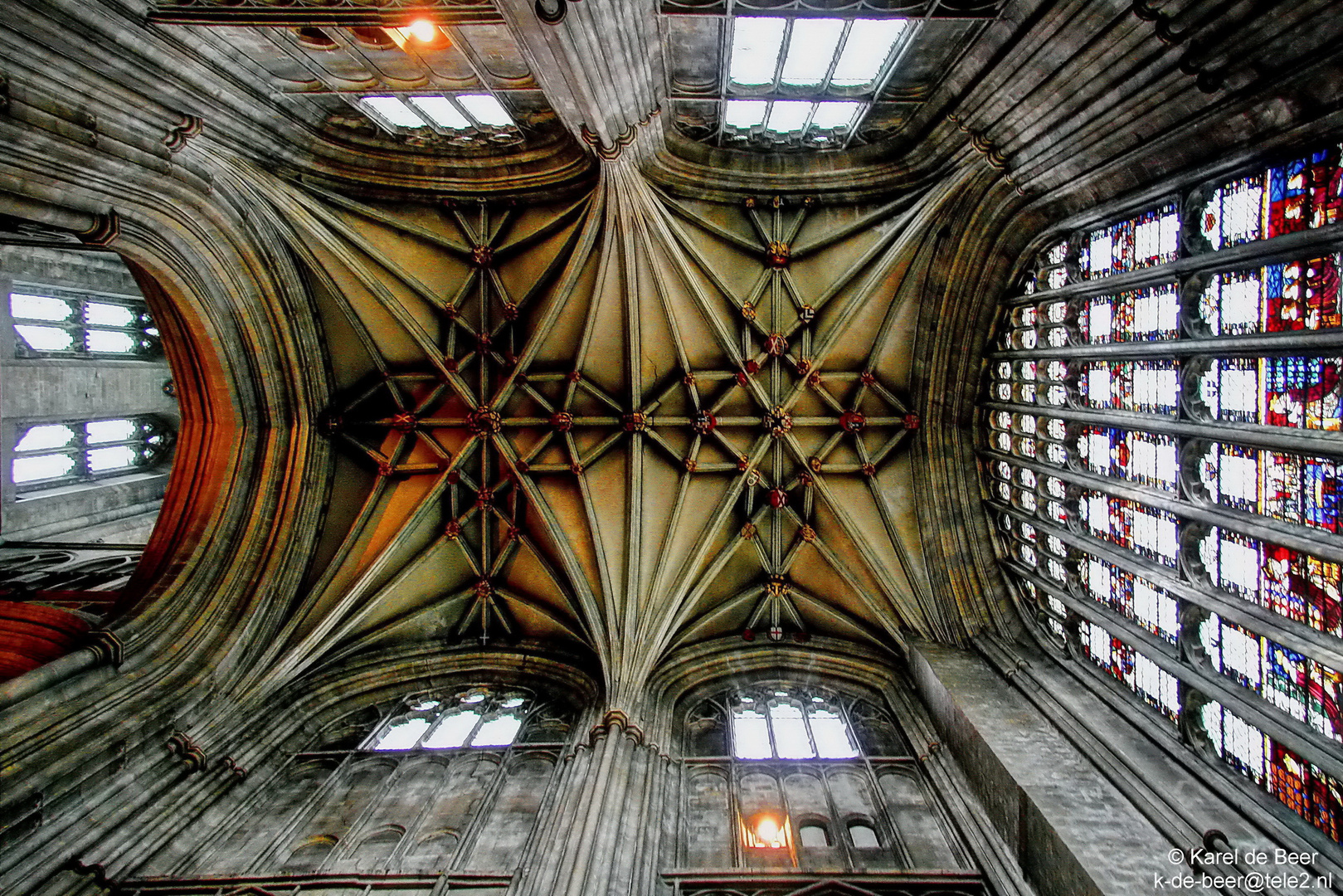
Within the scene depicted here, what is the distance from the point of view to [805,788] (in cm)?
1027

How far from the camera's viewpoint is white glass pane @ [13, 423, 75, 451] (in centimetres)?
1392

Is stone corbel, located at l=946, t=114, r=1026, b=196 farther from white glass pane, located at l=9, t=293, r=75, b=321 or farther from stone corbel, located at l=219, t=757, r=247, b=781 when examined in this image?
white glass pane, located at l=9, t=293, r=75, b=321

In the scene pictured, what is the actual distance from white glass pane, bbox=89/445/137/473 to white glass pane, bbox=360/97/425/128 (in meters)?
10.8

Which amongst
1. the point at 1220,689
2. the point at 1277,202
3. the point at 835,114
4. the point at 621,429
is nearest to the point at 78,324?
the point at 621,429

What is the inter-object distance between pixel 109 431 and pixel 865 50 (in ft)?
56.0

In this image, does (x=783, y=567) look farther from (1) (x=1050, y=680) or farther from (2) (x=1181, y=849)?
(2) (x=1181, y=849)

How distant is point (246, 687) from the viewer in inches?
432

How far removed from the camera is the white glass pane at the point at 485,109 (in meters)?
10.5

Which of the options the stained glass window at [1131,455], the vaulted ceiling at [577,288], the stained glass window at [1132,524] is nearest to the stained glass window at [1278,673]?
the stained glass window at [1132,524]

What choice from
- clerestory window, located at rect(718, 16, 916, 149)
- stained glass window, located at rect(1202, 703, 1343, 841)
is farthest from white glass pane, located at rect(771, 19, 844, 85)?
stained glass window, located at rect(1202, 703, 1343, 841)

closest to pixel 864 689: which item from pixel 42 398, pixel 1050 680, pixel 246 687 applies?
pixel 1050 680

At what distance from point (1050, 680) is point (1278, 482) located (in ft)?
14.2

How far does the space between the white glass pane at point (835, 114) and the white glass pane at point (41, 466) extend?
15.8m

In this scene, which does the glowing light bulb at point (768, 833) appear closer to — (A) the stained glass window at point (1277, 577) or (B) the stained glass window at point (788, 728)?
(B) the stained glass window at point (788, 728)
